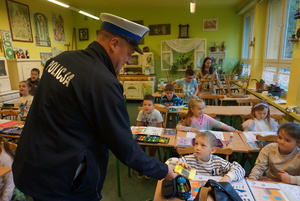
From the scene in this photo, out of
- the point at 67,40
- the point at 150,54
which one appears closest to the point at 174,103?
the point at 150,54

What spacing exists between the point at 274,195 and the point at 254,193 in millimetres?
116

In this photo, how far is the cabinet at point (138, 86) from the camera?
686 cm

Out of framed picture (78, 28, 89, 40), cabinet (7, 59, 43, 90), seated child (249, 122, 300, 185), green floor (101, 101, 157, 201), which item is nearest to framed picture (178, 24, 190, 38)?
Answer: framed picture (78, 28, 89, 40)

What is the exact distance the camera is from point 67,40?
759 centimetres

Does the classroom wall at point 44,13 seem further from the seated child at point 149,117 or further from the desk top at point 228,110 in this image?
the desk top at point 228,110

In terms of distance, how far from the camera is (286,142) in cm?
163

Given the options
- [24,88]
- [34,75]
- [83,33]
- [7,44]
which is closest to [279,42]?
[24,88]

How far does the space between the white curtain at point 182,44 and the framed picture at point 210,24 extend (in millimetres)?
682

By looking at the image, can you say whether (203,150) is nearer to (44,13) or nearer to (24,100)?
(24,100)

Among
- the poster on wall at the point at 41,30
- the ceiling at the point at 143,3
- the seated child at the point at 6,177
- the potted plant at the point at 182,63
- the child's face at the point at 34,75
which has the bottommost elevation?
the seated child at the point at 6,177

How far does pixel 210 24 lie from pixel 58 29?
5.22 metres

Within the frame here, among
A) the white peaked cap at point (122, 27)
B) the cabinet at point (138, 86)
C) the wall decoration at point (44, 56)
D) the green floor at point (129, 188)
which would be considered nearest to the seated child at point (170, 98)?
the green floor at point (129, 188)

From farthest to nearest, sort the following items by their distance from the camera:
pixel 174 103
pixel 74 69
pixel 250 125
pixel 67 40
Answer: pixel 67 40
pixel 174 103
pixel 250 125
pixel 74 69

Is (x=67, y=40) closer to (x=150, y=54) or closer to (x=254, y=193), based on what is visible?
(x=150, y=54)
